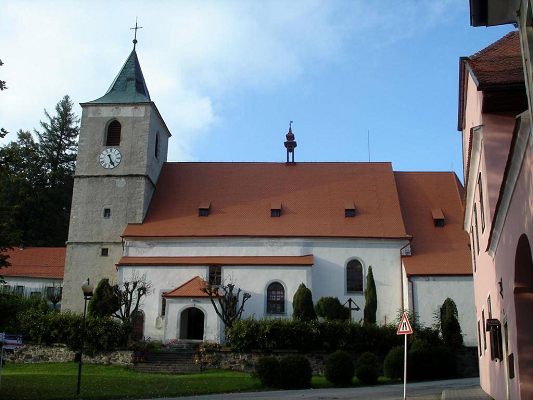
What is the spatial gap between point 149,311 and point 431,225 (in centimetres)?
1599

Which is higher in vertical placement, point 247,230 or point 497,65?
point 497,65

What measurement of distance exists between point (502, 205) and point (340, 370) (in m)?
11.6

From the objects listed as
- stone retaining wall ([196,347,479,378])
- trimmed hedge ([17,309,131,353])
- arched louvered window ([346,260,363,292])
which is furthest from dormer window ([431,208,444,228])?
trimmed hedge ([17,309,131,353])

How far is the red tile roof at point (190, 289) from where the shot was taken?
29.8 meters

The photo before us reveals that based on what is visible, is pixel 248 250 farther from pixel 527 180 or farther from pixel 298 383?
pixel 527 180

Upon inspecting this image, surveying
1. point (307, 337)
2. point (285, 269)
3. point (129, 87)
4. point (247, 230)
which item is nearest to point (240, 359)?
point (307, 337)

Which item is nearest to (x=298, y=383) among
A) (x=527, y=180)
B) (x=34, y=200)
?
(x=527, y=180)

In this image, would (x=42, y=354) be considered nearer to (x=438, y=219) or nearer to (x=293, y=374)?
(x=293, y=374)

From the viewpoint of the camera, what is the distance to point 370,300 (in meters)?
31.0

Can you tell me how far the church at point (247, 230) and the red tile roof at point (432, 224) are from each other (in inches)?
3.2

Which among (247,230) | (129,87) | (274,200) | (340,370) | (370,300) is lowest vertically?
(340,370)

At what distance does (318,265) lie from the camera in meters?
32.9

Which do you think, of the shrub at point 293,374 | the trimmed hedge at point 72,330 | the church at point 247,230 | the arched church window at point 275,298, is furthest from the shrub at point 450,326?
the trimmed hedge at point 72,330

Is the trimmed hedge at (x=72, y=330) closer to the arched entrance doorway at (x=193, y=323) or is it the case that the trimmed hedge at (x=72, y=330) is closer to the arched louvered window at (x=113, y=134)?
the arched entrance doorway at (x=193, y=323)
